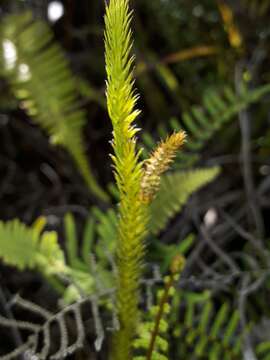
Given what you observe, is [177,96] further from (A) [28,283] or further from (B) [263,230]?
(A) [28,283]

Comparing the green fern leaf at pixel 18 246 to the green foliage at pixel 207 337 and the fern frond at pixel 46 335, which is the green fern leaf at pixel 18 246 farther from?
the green foliage at pixel 207 337

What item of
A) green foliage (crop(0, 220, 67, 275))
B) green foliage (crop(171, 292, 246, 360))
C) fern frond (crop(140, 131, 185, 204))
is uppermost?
green foliage (crop(0, 220, 67, 275))

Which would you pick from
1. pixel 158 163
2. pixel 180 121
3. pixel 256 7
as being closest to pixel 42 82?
pixel 180 121

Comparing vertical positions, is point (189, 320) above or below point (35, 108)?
below

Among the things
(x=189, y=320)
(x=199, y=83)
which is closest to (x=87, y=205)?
(x=199, y=83)

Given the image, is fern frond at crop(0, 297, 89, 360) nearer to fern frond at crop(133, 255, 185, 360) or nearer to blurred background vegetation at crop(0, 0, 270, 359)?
fern frond at crop(133, 255, 185, 360)

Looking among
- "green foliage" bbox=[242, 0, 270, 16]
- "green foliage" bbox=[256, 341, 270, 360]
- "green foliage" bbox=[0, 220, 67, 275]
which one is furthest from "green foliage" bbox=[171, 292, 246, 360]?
"green foliage" bbox=[242, 0, 270, 16]
